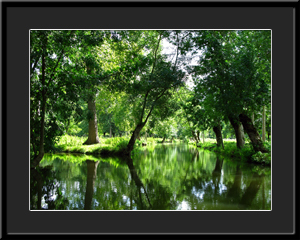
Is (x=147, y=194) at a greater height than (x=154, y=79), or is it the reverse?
(x=154, y=79)

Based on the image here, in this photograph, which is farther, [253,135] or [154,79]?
[154,79]

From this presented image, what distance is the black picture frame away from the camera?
141 inches

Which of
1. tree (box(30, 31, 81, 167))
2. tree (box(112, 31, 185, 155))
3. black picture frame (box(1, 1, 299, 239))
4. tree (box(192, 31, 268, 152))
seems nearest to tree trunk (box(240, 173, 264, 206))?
black picture frame (box(1, 1, 299, 239))

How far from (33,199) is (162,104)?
11.9 meters

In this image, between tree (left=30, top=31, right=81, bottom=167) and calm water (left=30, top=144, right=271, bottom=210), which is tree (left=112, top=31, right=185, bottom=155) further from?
calm water (left=30, top=144, right=271, bottom=210)

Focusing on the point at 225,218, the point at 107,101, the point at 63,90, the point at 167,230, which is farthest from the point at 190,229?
the point at 107,101

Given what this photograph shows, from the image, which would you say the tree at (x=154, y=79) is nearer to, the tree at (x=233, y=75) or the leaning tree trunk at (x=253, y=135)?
the tree at (x=233, y=75)
